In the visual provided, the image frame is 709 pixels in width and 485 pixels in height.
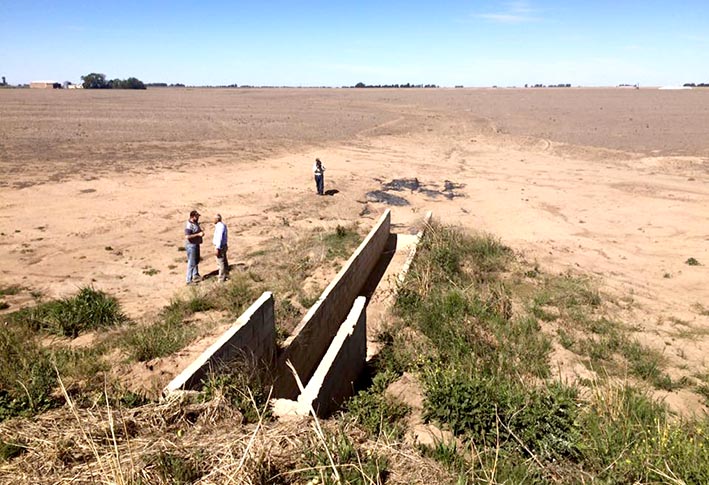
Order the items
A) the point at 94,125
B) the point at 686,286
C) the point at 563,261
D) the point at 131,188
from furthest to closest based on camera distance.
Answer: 1. the point at 94,125
2. the point at 131,188
3. the point at 563,261
4. the point at 686,286

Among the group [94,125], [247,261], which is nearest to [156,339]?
[247,261]

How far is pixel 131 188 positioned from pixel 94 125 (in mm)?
20174

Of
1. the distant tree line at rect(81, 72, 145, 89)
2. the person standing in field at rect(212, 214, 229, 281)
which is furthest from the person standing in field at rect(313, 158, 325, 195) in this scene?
the distant tree line at rect(81, 72, 145, 89)

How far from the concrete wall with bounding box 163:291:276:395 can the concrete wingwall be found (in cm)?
30

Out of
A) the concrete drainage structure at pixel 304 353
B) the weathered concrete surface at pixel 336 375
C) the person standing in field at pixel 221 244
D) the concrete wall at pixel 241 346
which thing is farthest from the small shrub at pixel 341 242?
the concrete wall at pixel 241 346

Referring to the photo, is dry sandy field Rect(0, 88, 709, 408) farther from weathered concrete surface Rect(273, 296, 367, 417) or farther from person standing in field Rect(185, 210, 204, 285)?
weathered concrete surface Rect(273, 296, 367, 417)

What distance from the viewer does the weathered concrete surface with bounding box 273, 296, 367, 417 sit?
4246 millimetres

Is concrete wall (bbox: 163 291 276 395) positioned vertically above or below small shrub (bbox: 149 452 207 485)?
below

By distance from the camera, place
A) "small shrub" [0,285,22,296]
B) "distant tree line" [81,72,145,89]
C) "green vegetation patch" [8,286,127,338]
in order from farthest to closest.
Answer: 1. "distant tree line" [81,72,145,89]
2. "small shrub" [0,285,22,296]
3. "green vegetation patch" [8,286,127,338]

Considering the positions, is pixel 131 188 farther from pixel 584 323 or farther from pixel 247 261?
pixel 584 323

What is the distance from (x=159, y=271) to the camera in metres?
9.90

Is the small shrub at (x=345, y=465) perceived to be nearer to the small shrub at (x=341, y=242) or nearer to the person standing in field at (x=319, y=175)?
the small shrub at (x=341, y=242)

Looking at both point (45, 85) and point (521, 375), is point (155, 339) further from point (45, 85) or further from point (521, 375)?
point (45, 85)

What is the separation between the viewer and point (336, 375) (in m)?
5.42
